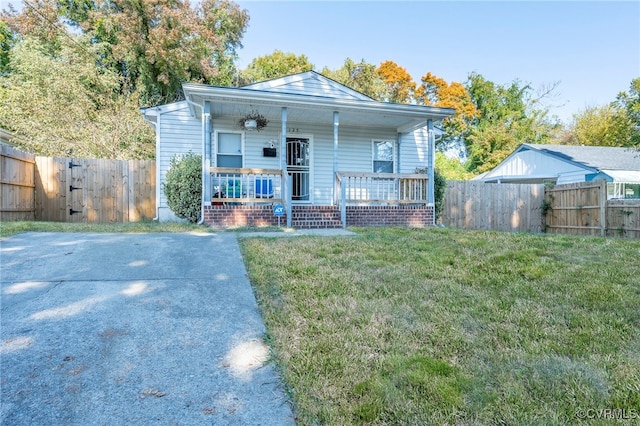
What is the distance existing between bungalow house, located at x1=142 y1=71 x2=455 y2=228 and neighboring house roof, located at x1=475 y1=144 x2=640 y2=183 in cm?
946

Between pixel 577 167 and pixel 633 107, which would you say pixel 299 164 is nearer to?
pixel 633 107

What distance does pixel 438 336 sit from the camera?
2330 mm

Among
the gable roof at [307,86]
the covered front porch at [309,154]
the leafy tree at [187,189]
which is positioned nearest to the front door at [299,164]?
the covered front porch at [309,154]

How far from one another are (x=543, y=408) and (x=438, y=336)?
77 cm

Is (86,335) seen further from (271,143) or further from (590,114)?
(590,114)

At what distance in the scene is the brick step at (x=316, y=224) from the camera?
25.8 ft

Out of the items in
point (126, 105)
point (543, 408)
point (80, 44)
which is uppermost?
point (80, 44)

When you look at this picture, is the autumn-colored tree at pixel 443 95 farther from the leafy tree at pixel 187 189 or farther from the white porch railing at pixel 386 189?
the leafy tree at pixel 187 189

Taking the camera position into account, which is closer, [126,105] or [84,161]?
[84,161]

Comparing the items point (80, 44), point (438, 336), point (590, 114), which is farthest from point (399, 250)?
point (590, 114)

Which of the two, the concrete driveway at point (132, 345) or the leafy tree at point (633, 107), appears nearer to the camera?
the concrete driveway at point (132, 345)

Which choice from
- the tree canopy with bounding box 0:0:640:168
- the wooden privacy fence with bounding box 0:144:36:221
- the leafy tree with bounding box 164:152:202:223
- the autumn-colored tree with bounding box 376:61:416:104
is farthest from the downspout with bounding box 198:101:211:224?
the autumn-colored tree with bounding box 376:61:416:104

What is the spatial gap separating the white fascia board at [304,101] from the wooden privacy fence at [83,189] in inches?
146

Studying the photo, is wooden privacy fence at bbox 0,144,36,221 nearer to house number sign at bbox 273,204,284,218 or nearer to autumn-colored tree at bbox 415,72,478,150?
house number sign at bbox 273,204,284,218
